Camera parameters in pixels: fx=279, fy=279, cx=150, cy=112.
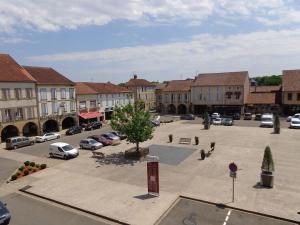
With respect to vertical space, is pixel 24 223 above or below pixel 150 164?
below

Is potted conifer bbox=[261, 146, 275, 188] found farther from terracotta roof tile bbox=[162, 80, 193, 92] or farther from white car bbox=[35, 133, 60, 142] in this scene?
terracotta roof tile bbox=[162, 80, 193, 92]

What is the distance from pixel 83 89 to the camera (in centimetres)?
5222

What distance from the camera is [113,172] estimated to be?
22.2 m

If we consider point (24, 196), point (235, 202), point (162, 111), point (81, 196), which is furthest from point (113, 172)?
point (162, 111)

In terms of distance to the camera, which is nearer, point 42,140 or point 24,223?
point 24,223

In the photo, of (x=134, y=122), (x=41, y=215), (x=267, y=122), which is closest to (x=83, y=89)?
(x=134, y=122)

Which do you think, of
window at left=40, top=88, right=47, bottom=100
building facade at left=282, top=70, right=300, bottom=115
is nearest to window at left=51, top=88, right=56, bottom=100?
window at left=40, top=88, right=47, bottom=100

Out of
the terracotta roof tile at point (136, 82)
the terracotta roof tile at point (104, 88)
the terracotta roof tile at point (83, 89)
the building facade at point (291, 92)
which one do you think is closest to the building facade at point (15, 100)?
the terracotta roof tile at point (83, 89)

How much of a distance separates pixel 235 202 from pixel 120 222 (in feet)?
21.2

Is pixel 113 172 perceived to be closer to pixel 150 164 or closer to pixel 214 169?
pixel 150 164

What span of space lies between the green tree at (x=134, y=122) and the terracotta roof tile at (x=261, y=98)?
3933cm

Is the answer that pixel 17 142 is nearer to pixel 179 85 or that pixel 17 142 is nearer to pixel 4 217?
pixel 4 217

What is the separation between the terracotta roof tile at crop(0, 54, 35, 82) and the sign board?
91.7ft

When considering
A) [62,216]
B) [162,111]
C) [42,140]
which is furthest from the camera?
[162,111]
